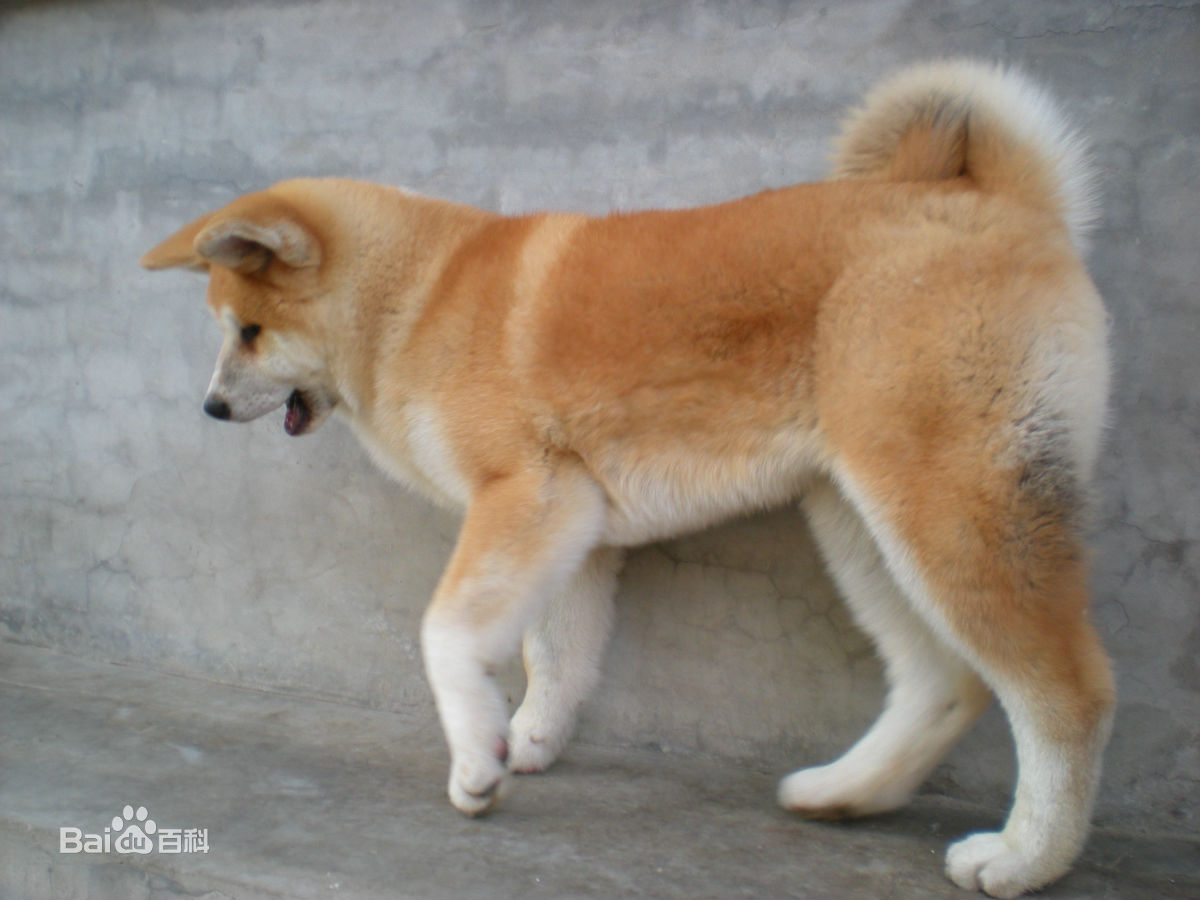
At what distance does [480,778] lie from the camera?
251cm

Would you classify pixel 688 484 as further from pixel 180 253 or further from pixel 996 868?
pixel 180 253

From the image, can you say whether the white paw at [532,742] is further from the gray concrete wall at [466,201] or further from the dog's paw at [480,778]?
the dog's paw at [480,778]

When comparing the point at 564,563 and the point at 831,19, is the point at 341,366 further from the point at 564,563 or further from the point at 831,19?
the point at 831,19

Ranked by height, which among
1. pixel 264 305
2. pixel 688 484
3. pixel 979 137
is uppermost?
pixel 979 137

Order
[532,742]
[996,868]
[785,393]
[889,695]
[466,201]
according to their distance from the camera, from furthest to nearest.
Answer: [466,201] < [532,742] < [889,695] < [785,393] < [996,868]

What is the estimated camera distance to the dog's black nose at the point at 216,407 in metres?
3.00

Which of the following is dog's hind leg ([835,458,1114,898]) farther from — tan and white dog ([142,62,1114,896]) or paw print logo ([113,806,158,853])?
paw print logo ([113,806,158,853])

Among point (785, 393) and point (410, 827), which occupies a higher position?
point (785, 393)

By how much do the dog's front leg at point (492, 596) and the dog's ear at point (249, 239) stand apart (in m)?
0.93

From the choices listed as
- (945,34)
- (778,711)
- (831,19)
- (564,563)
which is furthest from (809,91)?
(778,711)

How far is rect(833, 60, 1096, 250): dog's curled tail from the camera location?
7.97ft

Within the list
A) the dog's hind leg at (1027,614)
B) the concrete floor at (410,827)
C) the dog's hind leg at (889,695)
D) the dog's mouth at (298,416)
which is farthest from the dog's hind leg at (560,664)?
the dog's hind leg at (1027,614)

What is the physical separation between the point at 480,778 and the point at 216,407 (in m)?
1.42

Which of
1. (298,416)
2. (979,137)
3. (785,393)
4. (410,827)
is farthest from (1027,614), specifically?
(298,416)
